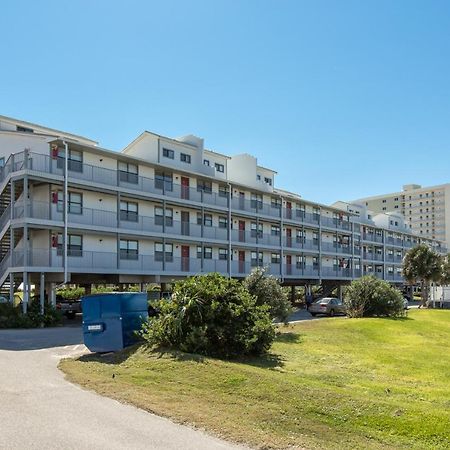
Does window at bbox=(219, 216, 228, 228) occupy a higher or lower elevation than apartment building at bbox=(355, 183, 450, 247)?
lower

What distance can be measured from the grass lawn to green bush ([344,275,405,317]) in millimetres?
16424

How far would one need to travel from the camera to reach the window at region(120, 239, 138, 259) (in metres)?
36.8

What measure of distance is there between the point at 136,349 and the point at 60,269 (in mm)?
17738

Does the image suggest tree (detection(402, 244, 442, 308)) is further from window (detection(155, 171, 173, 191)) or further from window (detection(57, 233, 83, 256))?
window (detection(57, 233, 83, 256))

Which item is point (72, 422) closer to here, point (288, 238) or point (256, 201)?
point (256, 201)

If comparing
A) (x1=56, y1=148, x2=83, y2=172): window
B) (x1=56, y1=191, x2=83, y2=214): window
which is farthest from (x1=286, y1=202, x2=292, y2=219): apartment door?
(x1=56, y1=148, x2=83, y2=172): window

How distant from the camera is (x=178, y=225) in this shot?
136 ft

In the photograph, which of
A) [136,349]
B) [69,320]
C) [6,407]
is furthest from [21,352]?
[69,320]

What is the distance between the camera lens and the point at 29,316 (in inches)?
1093

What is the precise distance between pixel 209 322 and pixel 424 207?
14475 cm

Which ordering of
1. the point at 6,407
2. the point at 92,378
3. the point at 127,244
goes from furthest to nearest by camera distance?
the point at 127,244 < the point at 92,378 < the point at 6,407

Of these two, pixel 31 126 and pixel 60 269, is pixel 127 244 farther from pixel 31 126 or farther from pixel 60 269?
pixel 31 126

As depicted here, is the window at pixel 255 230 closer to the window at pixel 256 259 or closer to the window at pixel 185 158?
the window at pixel 256 259

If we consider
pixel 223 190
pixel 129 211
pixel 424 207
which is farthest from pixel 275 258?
pixel 424 207
